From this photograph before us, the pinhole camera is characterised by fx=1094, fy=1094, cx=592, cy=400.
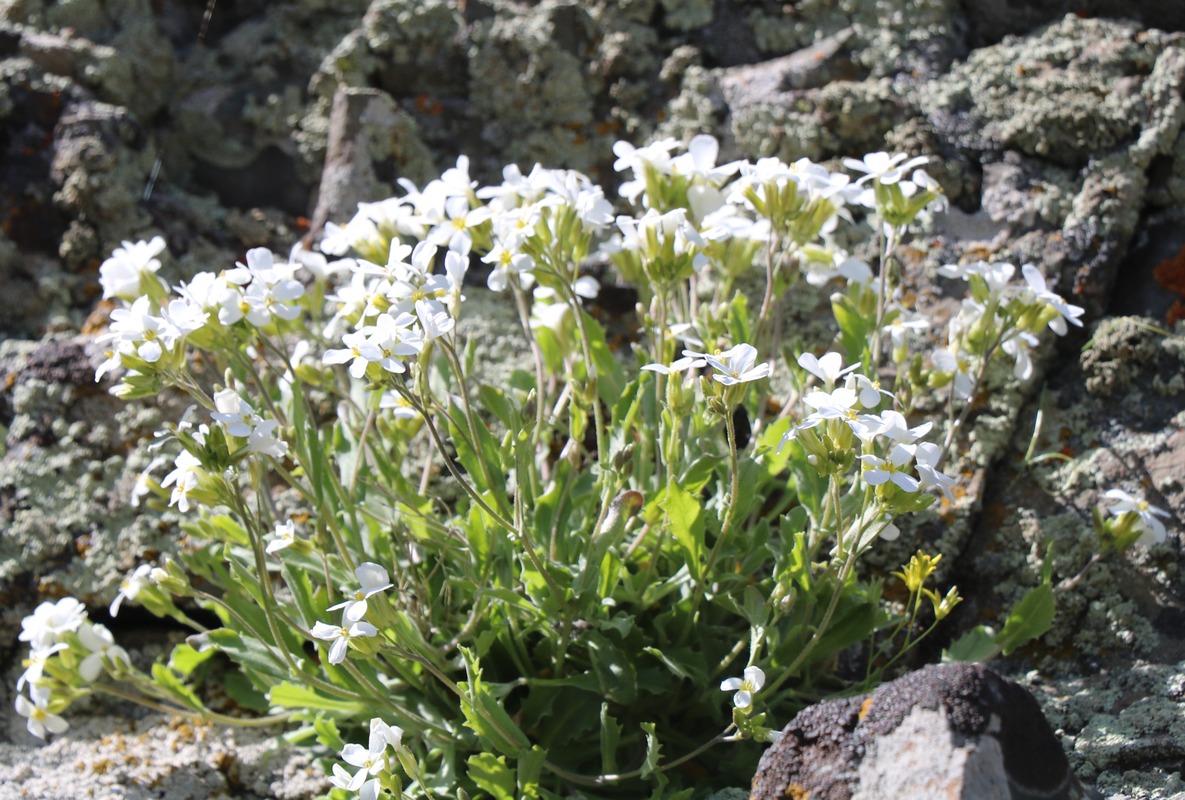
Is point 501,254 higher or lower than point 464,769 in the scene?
higher

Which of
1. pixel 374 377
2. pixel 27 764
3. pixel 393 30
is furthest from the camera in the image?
pixel 393 30

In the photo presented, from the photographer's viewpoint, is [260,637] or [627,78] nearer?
[260,637]

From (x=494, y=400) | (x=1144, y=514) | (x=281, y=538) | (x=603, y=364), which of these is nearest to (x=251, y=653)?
(x=281, y=538)

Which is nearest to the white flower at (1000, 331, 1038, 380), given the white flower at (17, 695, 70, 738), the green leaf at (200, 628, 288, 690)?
the green leaf at (200, 628, 288, 690)

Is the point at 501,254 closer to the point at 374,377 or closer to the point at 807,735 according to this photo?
the point at 374,377

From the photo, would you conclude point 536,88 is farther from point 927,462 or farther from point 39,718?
Answer: point 39,718

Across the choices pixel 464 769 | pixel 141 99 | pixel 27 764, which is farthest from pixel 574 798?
pixel 141 99

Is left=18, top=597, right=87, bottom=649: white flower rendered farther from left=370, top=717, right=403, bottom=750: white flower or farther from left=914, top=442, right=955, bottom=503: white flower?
left=914, top=442, right=955, bottom=503: white flower
